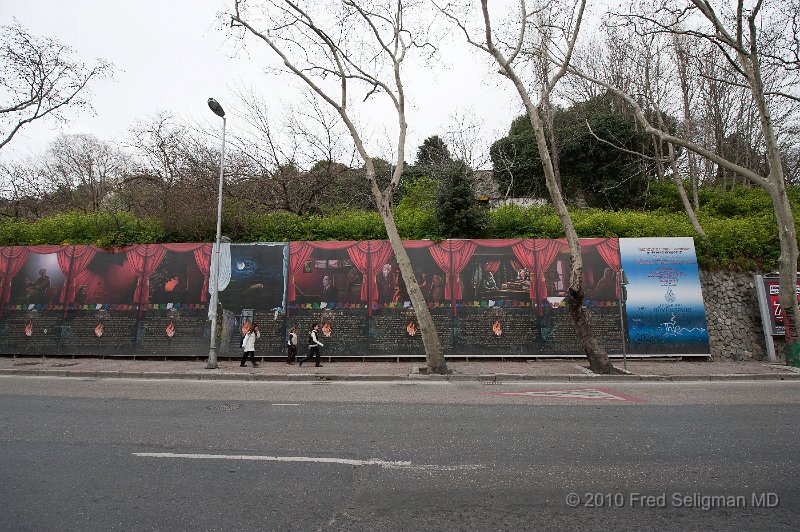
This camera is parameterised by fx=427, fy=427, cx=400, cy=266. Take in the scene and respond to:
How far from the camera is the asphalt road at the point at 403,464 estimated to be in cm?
344

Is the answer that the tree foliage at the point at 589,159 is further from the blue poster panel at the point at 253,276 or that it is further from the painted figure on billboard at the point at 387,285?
the blue poster panel at the point at 253,276

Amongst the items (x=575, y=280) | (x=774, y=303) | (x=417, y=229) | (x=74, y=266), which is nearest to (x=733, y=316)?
(x=774, y=303)

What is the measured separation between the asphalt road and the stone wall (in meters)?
7.68

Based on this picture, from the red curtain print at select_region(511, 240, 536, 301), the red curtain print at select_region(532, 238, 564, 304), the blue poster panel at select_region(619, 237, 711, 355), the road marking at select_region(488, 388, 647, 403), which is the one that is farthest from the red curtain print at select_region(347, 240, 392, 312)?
the blue poster panel at select_region(619, 237, 711, 355)

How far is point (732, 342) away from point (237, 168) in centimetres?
2094

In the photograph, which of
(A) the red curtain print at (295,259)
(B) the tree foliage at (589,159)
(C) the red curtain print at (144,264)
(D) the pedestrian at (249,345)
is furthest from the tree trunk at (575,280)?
(C) the red curtain print at (144,264)

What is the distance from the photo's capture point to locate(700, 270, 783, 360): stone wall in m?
14.7

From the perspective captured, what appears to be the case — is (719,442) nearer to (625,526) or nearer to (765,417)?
(765,417)

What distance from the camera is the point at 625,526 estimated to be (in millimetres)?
3246

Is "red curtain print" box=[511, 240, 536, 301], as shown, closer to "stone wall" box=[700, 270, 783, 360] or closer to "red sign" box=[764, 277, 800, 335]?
"stone wall" box=[700, 270, 783, 360]

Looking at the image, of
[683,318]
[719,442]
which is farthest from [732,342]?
[719,442]

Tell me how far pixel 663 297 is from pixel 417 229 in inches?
355

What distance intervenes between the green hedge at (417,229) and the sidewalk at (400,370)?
4294 millimetres

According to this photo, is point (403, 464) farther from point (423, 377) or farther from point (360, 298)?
point (360, 298)
